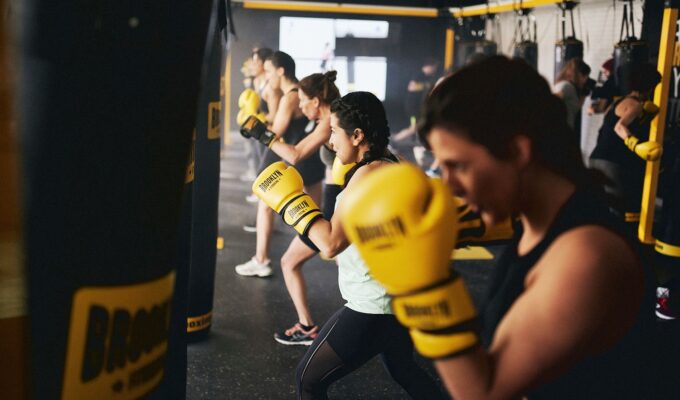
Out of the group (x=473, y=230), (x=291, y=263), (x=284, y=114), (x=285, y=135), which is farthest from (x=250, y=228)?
(x=473, y=230)

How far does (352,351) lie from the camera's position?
2408 mm

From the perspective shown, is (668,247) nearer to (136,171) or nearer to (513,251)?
(513,251)

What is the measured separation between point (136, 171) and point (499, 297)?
31.3 inches

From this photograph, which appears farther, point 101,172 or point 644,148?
point 644,148

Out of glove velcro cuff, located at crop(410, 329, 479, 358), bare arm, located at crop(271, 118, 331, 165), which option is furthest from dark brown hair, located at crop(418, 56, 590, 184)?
bare arm, located at crop(271, 118, 331, 165)

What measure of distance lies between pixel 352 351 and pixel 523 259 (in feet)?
3.85

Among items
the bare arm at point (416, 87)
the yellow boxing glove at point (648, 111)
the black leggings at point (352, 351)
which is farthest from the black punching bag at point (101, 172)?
the bare arm at point (416, 87)

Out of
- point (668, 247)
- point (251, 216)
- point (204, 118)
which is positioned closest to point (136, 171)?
point (204, 118)

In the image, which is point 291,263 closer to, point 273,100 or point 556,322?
point 273,100

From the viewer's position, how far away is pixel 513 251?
1.48 metres

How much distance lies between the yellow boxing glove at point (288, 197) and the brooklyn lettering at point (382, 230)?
53.0 inches

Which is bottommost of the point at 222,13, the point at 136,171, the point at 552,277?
the point at 552,277

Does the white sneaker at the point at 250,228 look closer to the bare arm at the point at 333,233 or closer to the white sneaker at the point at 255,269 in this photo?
the white sneaker at the point at 255,269

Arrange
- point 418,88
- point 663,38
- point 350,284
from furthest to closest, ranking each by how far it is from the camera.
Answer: point 418,88 < point 663,38 < point 350,284
